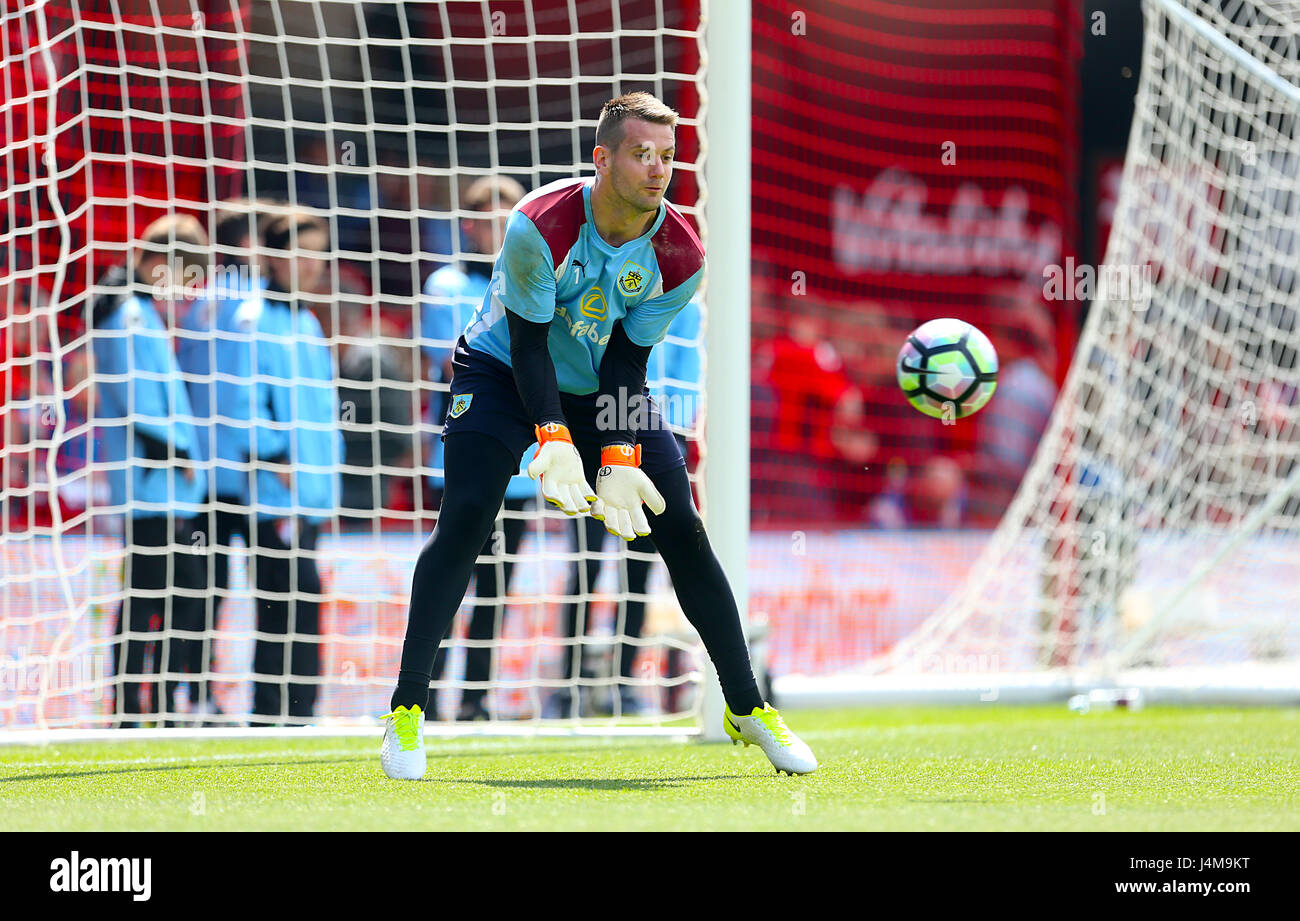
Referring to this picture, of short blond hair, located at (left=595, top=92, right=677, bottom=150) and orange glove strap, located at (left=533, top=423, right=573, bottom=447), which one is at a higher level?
short blond hair, located at (left=595, top=92, right=677, bottom=150)

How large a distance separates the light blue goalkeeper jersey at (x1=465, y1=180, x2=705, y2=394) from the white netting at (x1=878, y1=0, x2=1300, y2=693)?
146 inches

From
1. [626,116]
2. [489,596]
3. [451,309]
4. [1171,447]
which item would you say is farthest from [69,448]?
[1171,447]

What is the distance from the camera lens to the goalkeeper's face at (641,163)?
4.01m

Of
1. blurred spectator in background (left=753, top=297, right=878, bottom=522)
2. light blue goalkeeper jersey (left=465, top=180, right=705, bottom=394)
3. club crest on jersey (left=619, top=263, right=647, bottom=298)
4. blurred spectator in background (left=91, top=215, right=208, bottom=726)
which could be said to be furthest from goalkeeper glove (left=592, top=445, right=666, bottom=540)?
blurred spectator in background (left=753, top=297, right=878, bottom=522)

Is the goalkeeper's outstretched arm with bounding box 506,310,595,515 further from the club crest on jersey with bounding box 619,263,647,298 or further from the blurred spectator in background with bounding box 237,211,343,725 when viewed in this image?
the blurred spectator in background with bounding box 237,211,343,725

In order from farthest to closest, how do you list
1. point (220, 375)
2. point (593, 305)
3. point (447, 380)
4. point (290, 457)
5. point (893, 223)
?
point (893, 223)
point (447, 380)
point (290, 457)
point (220, 375)
point (593, 305)

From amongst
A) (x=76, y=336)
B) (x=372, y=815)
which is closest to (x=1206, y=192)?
(x=76, y=336)

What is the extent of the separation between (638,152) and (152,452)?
2.80 metres

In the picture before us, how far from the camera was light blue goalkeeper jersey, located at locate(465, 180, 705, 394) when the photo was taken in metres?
4.04

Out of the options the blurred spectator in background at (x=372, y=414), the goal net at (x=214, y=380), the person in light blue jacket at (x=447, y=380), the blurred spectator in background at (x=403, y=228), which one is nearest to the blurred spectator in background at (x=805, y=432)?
the blurred spectator in background at (x=403, y=228)

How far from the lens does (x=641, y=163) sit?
4.01 m

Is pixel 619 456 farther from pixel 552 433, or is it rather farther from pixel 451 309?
pixel 451 309
